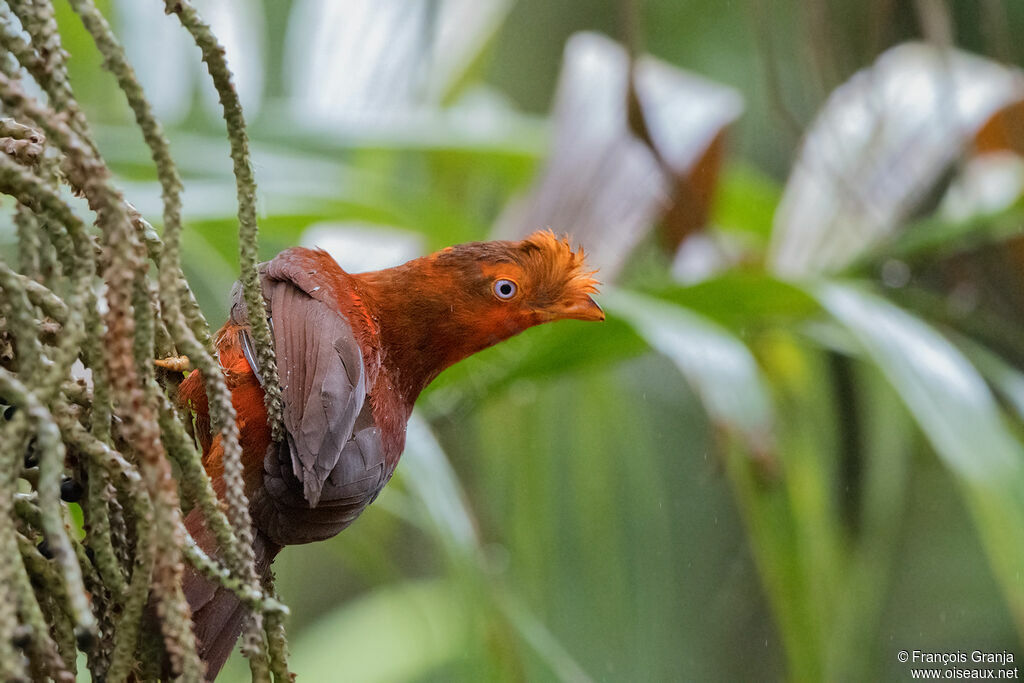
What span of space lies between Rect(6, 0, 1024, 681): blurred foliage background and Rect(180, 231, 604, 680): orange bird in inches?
9.5

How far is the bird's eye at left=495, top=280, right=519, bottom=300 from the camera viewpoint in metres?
1.46

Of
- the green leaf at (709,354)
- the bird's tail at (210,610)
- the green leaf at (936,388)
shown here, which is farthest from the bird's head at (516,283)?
the bird's tail at (210,610)

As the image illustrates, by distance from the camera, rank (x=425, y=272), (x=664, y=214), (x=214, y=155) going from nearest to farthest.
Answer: (x=425, y=272) < (x=214, y=155) < (x=664, y=214)

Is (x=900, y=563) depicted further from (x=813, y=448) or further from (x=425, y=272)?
(x=425, y=272)

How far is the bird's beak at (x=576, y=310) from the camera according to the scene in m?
1.49

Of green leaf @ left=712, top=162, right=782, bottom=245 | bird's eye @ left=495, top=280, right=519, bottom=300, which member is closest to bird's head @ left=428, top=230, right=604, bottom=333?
bird's eye @ left=495, top=280, right=519, bottom=300

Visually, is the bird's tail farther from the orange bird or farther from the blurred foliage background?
the blurred foliage background

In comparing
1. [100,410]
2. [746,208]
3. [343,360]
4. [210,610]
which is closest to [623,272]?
[746,208]

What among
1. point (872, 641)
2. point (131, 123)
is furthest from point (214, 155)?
point (872, 641)

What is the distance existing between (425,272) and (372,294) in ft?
0.27

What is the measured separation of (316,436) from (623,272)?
148 centimetres

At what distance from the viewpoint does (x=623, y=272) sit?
7.89ft

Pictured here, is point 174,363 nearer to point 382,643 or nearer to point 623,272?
point 623,272

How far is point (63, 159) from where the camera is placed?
0.70 m
